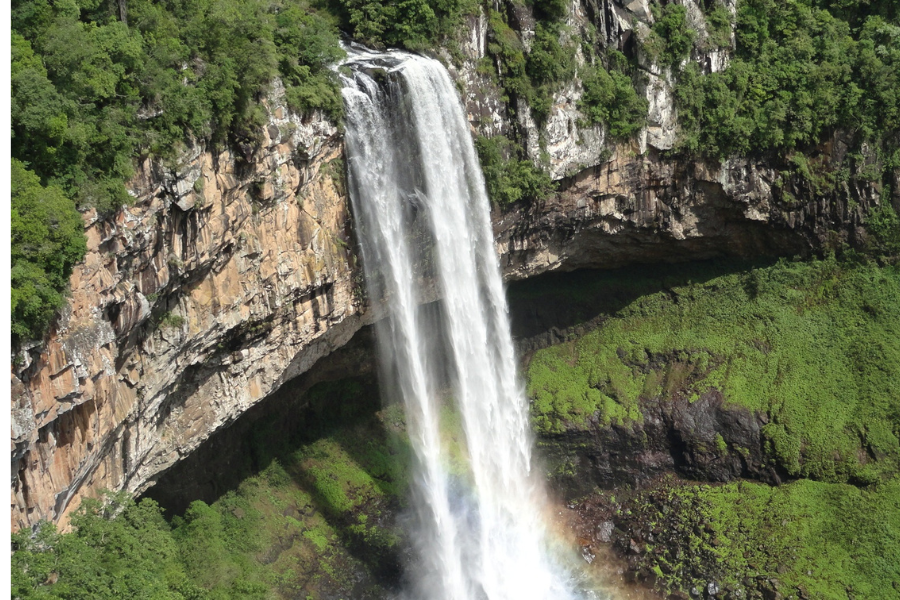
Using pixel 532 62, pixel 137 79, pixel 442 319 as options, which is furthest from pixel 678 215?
pixel 137 79

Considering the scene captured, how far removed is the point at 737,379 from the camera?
28906 millimetres

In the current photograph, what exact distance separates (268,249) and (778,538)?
17.4 meters

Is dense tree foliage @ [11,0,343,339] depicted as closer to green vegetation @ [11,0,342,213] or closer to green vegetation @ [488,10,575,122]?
green vegetation @ [11,0,342,213]

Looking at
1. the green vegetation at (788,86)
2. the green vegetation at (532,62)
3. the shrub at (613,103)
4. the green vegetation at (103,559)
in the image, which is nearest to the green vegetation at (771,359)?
the green vegetation at (788,86)

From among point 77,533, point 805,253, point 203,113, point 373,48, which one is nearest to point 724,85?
point 805,253

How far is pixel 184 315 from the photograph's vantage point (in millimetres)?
18344

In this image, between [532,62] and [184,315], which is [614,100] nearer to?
[532,62]

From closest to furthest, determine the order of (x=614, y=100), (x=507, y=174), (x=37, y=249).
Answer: (x=37, y=249)
(x=507, y=174)
(x=614, y=100)

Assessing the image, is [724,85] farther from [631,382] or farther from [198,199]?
[198,199]

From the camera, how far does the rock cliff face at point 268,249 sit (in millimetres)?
15164

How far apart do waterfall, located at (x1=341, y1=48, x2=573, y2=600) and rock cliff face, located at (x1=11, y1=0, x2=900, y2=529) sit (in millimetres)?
1002

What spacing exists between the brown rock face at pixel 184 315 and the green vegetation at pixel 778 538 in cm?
1213

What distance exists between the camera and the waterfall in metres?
21.6

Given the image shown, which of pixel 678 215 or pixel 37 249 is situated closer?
pixel 37 249
